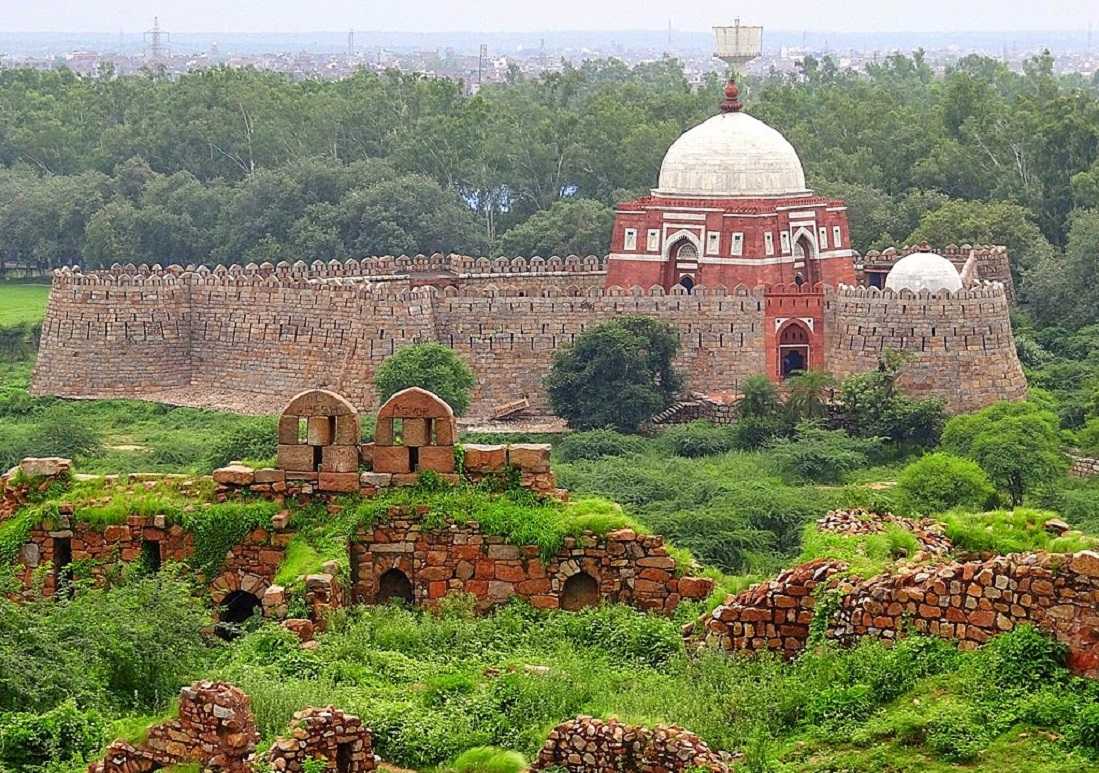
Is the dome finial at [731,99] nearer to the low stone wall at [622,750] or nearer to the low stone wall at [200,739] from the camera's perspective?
the low stone wall at [200,739]

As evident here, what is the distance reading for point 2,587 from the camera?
1619cm

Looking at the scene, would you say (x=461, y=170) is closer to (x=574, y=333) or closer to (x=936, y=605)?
(x=574, y=333)

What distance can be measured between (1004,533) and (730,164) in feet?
112

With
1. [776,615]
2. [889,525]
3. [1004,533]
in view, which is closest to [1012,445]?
[889,525]

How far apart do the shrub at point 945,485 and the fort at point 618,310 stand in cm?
754

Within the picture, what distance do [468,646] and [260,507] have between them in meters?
2.04

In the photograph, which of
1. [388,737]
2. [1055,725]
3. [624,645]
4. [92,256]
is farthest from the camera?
[92,256]

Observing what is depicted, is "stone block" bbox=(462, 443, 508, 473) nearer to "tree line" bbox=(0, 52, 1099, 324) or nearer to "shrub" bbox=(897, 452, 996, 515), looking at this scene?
"shrub" bbox=(897, 452, 996, 515)

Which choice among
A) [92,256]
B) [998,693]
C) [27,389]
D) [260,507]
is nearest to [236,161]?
[92,256]

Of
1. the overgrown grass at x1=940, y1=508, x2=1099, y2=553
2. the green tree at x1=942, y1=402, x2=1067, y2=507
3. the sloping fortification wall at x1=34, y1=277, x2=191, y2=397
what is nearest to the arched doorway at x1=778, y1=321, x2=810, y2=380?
the green tree at x1=942, y1=402, x2=1067, y2=507

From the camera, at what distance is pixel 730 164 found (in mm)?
48406

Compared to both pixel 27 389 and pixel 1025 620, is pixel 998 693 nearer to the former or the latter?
pixel 1025 620

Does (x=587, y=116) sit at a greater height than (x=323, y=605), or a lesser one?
greater

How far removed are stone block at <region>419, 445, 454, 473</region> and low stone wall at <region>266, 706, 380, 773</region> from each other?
392cm
